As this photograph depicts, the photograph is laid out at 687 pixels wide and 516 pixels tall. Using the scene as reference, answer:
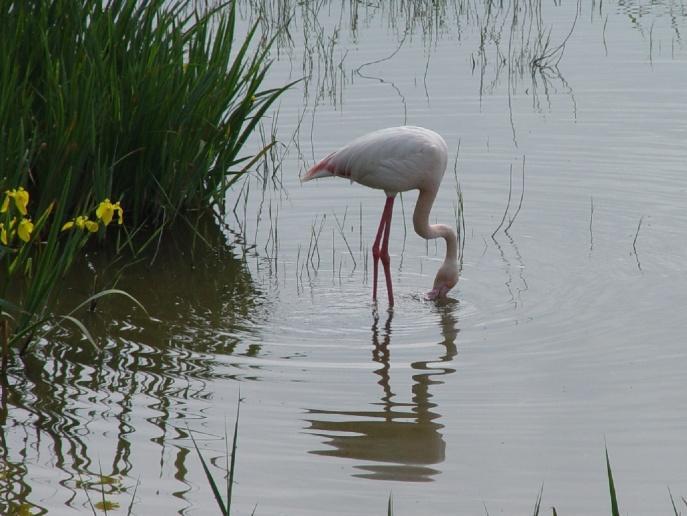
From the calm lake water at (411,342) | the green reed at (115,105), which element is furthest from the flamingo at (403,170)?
the green reed at (115,105)

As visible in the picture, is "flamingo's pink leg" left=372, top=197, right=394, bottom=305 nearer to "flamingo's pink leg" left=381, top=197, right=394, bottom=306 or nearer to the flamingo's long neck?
"flamingo's pink leg" left=381, top=197, right=394, bottom=306

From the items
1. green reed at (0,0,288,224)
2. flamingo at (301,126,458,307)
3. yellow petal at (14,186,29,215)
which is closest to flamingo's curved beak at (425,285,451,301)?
flamingo at (301,126,458,307)

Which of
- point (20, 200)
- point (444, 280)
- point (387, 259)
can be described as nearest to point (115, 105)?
point (387, 259)

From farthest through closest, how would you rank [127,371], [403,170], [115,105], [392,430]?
[403,170] < [115,105] < [127,371] < [392,430]

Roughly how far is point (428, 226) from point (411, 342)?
1.20m

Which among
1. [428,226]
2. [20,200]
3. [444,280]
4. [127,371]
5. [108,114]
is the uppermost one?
[108,114]

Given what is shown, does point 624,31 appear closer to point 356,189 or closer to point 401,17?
point 401,17

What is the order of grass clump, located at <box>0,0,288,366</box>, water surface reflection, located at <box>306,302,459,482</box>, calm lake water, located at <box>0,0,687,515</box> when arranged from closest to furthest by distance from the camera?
calm lake water, located at <box>0,0,687,515</box> → water surface reflection, located at <box>306,302,459,482</box> → grass clump, located at <box>0,0,288,366</box>

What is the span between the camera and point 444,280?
635 cm

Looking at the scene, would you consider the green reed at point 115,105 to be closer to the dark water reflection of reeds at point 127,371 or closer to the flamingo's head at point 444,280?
the dark water reflection of reeds at point 127,371

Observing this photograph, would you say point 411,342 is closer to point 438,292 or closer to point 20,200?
point 438,292

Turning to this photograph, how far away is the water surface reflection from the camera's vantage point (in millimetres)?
4246

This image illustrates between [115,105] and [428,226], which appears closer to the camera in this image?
[115,105]

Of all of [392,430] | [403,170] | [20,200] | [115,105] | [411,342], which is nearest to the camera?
[20,200]
